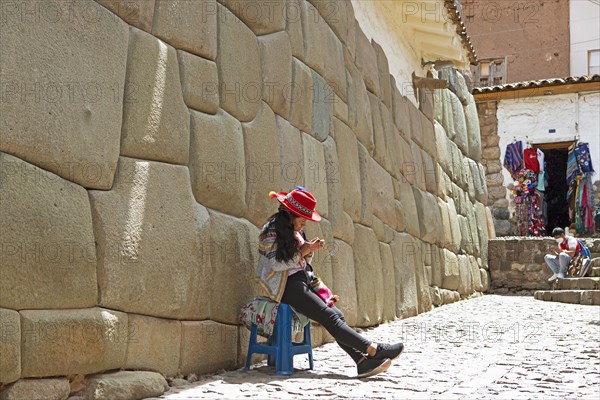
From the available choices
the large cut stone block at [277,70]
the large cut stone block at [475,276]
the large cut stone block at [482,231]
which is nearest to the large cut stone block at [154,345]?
the large cut stone block at [277,70]

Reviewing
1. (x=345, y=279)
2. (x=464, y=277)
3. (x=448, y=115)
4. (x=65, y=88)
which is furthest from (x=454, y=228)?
(x=65, y=88)

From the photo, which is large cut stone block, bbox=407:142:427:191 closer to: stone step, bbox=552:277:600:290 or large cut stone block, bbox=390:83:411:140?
large cut stone block, bbox=390:83:411:140

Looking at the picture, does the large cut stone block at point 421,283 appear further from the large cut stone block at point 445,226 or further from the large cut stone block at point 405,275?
the large cut stone block at point 445,226

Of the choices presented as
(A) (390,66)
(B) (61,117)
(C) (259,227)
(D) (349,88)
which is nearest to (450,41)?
(A) (390,66)

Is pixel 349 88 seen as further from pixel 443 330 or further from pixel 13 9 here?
pixel 13 9

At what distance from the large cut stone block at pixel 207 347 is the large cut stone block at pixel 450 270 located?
5861 millimetres

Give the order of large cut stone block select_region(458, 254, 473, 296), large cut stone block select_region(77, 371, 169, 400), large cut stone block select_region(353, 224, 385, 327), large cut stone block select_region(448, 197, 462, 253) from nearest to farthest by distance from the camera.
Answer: large cut stone block select_region(77, 371, 169, 400)
large cut stone block select_region(353, 224, 385, 327)
large cut stone block select_region(448, 197, 462, 253)
large cut stone block select_region(458, 254, 473, 296)

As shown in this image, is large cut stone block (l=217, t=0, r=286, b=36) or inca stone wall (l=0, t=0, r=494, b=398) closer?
inca stone wall (l=0, t=0, r=494, b=398)

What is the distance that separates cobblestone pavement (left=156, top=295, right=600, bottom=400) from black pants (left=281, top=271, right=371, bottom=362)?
0.19 metres

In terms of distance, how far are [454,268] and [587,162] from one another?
7001mm

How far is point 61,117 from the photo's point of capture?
9.70 feet

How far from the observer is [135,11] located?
11.3ft

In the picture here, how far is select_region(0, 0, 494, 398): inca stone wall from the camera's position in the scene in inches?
109

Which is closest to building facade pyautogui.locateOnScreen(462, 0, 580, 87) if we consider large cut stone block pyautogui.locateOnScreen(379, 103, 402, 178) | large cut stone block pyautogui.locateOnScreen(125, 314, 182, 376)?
large cut stone block pyautogui.locateOnScreen(379, 103, 402, 178)
